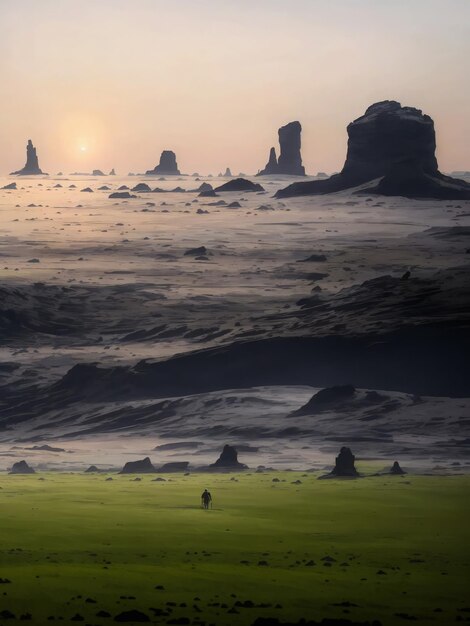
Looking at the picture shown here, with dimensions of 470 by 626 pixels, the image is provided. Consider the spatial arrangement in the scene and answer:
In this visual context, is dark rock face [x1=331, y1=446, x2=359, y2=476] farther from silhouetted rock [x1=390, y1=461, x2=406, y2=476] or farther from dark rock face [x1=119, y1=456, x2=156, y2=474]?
dark rock face [x1=119, y1=456, x2=156, y2=474]

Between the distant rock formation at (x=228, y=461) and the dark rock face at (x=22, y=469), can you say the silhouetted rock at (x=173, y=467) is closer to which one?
the distant rock formation at (x=228, y=461)

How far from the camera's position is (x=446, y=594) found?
34.0 metres

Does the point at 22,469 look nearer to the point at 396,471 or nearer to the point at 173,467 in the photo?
the point at 173,467

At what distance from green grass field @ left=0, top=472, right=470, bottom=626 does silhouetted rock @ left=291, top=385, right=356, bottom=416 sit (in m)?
72.5

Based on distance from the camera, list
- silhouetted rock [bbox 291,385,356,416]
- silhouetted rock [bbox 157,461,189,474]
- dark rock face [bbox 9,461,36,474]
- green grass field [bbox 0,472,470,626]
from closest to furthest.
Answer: green grass field [bbox 0,472,470,626] → dark rock face [bbox 9,461,36,474] → silhouetted rock [bbox 157,461,189,474] → silhouetted rock [bbox 291,385,356,416]

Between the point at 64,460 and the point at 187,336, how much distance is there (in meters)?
73.7

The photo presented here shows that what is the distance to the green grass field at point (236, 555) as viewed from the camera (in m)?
31.3

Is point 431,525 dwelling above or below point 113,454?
above

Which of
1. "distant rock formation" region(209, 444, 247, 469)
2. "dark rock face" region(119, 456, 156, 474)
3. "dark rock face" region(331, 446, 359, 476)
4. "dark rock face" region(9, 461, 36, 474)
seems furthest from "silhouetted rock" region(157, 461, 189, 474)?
"dark rock face" region(331, 446, 359, 476)

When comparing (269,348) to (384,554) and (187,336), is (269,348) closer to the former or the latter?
(187,336)

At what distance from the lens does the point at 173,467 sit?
4368 inches

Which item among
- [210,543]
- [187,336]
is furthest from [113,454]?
[210,543]

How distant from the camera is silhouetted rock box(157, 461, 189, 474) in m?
108

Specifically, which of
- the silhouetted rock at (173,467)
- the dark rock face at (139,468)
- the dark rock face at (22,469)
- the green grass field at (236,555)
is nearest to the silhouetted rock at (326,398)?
the silhouetted rock at (173,467)
